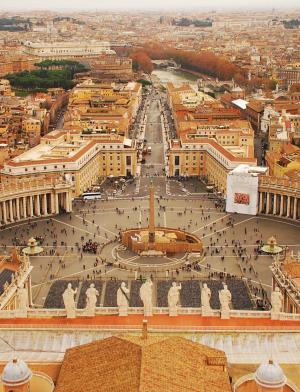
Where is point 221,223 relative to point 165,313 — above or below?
below

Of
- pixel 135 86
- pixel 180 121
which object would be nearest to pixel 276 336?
pixel 180 121

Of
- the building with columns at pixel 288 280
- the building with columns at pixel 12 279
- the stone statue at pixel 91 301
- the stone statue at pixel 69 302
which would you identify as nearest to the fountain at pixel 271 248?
the building with columns at pixel 288 280

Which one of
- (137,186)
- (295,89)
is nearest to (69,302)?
(137,186)

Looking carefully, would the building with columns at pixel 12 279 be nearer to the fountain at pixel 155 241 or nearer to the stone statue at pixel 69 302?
the stone statue at pixel 69 302

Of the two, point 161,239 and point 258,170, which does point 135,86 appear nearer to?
point 258,170

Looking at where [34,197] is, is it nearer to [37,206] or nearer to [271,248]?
[37,206]

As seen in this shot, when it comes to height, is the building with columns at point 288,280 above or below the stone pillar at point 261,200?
above

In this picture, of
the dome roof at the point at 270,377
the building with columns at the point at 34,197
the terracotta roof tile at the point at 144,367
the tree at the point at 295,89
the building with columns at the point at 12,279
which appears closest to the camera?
the dome roof at the point at 270,377

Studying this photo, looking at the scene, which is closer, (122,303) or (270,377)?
(270,377)
